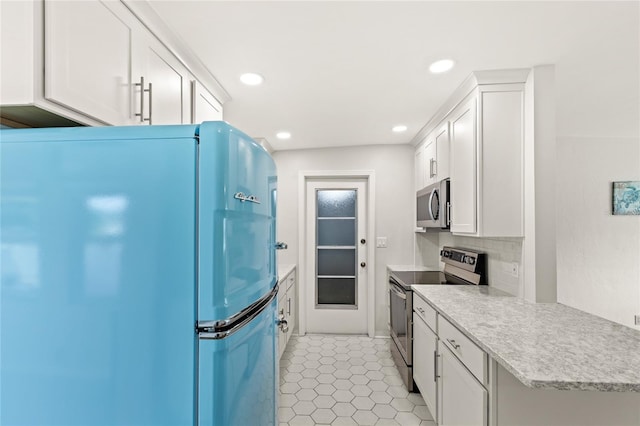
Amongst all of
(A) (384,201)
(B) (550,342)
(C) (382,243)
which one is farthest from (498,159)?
(C) (382,243)

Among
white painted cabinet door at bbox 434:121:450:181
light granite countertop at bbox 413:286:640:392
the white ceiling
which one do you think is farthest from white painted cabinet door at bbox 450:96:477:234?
light granite countertop at bbox 413:286:640:392

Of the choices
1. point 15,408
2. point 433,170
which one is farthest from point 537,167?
point 15,408

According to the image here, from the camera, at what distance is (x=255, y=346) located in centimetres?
111

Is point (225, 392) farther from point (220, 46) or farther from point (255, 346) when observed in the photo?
point (220, 46)

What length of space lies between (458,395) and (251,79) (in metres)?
2.19

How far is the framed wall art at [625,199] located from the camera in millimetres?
3154

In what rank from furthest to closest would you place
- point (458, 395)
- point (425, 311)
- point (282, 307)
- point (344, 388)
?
point (282, 307), point (344, 388), point (425, 311), point (458, 395)

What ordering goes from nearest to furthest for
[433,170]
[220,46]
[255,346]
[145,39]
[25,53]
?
[25,53] → [255,346] → [145,39] → [220,46] → [433,170]

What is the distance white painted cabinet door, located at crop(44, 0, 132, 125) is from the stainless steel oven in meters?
2.24

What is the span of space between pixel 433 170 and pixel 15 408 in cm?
291

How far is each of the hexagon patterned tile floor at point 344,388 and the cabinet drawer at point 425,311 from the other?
2.32ft

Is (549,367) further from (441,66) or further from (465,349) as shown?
(441,66)

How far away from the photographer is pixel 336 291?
382 centimetres

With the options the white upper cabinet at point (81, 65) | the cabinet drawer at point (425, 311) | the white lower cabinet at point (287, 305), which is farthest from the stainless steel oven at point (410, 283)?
the white upper cabinet at point (81, 65)
